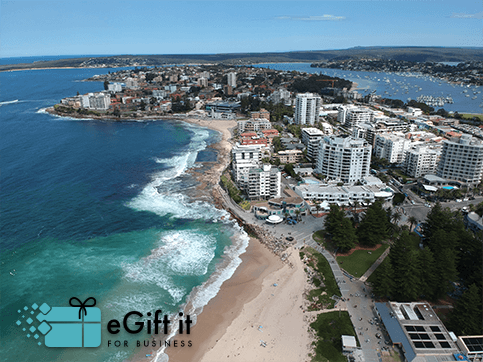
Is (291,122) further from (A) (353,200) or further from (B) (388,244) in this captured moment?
(B) (388,244)

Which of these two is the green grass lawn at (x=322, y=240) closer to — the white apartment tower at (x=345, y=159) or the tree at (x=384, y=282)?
the tree at (x=384, y=282)

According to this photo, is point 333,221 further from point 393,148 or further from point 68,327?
point 393,148

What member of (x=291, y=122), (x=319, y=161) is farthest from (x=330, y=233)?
(x=291, y=122)

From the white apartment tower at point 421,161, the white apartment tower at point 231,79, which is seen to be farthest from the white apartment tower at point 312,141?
the white apartment tower at point 231,79

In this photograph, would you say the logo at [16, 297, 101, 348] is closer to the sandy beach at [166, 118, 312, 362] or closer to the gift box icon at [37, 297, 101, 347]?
the gift box icon at [37, 297, 101, 347]

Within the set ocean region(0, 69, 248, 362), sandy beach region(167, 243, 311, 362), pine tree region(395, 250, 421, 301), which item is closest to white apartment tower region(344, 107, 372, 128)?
ocean region(0, 69, 248, 362)

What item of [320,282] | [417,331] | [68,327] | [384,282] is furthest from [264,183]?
[68,327]
